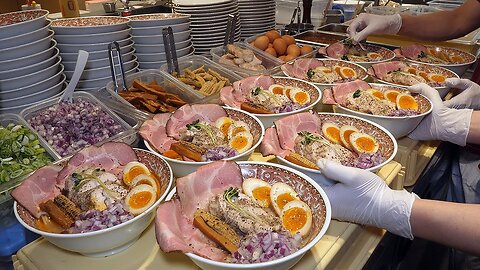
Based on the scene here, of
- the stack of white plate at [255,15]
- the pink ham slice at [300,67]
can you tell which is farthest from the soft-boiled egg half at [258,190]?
the stack of white plate at [255,15]

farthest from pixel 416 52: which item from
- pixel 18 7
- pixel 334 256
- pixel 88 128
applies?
pixel 18 7

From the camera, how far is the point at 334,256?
1.20m

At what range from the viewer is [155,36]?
224 cm

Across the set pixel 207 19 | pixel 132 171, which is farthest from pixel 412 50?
pixel 132 171

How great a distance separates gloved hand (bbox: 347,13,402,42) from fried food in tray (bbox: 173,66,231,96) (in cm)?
102

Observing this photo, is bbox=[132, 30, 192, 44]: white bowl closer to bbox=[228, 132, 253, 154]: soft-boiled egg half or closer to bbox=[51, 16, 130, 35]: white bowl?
bbox=[51, 16, 130, 35]: white bowl

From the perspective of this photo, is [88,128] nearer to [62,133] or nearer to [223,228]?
[62,133]

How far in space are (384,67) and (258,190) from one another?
1.43 meters

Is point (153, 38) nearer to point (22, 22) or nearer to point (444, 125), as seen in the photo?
point (22, 22)

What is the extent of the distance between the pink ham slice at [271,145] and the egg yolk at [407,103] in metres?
0.69

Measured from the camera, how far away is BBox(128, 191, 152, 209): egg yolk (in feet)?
3.89

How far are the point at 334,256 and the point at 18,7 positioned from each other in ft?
24.8

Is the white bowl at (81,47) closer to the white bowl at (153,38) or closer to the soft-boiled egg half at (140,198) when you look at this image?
the white bowl at (153,38)

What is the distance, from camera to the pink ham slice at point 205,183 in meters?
1.21
